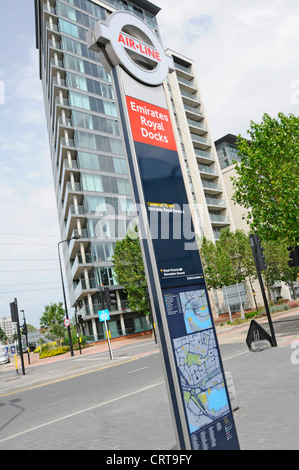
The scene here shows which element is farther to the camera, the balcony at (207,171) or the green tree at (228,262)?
the balcony at (207,171)

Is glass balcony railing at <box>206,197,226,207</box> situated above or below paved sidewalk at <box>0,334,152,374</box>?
above

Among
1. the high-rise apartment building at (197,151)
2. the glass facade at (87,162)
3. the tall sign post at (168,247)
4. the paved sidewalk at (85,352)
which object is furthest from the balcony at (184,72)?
the tall sign post at (168,247)

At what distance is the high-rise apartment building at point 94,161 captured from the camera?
44.3m

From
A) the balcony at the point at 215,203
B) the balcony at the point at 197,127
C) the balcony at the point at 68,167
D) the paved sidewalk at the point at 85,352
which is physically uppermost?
the balcony at the point at 197,127

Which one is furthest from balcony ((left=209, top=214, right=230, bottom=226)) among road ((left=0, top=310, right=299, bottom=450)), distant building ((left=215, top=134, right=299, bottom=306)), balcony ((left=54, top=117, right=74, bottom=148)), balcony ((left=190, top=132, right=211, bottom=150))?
road ((left=0, top=310, right=299, bottom=450))

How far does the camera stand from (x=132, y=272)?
37406mm

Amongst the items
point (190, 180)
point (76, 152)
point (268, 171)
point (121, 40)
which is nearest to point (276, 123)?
point (268, 171)

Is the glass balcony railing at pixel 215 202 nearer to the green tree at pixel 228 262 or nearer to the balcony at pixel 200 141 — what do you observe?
the balcony at pixel 200 141

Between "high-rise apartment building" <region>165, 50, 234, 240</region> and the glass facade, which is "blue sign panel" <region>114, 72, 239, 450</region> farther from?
"high-rise apartment building" <region>165, 50, 234, 240</region>

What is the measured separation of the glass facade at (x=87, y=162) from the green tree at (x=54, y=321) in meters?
3.12

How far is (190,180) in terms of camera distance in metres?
55.3

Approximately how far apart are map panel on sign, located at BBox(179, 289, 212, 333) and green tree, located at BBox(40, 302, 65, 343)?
1761 inches

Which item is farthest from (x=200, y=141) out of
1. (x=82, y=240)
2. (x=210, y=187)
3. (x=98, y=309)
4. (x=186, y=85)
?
(x=98, y=309)

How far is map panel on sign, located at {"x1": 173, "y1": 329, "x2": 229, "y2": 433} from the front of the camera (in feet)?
13.9
